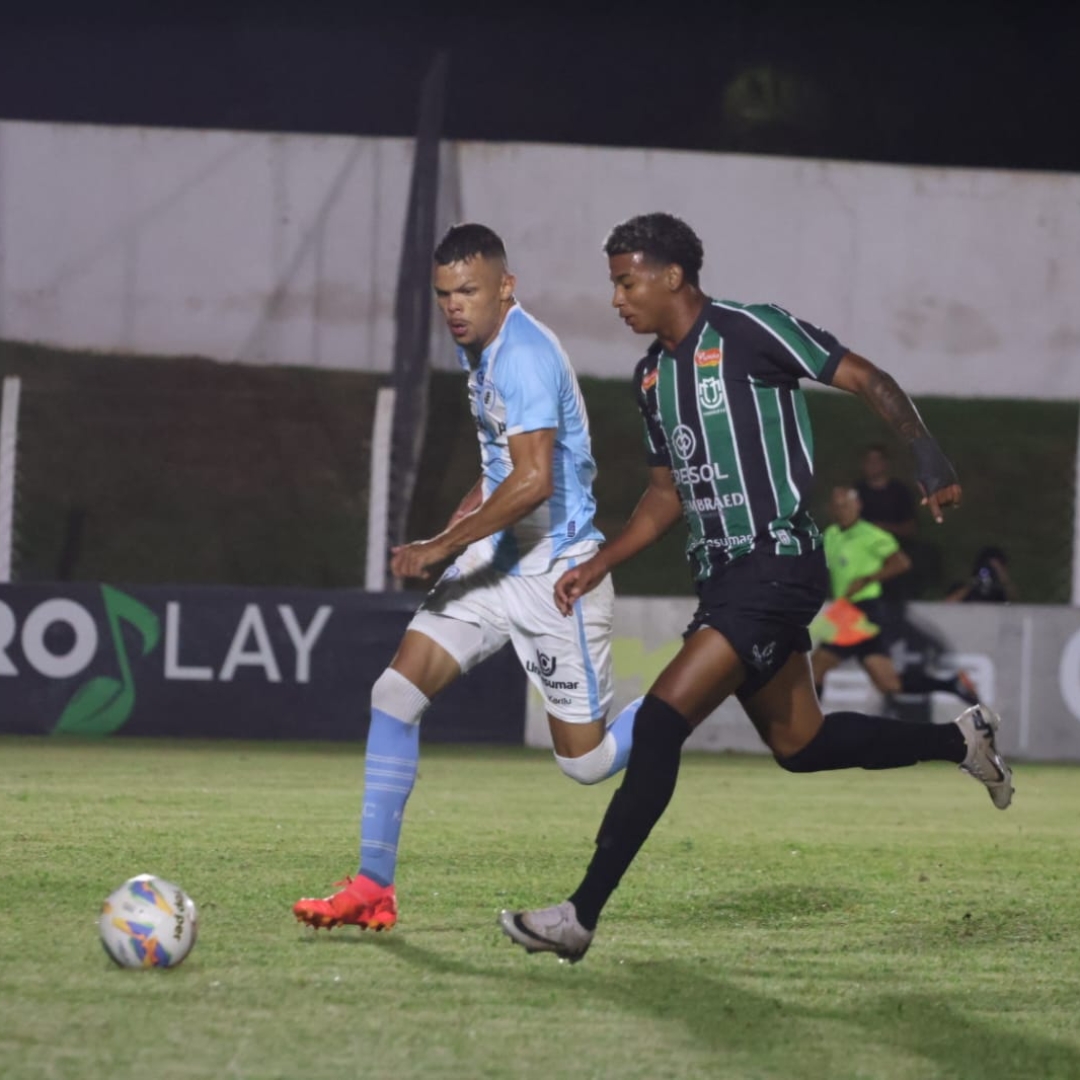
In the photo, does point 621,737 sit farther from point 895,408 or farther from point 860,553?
point 860,553

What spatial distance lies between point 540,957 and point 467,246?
200 cm

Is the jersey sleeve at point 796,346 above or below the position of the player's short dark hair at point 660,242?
below

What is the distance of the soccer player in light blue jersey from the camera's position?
5492 mm

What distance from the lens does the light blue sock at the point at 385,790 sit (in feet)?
18.2

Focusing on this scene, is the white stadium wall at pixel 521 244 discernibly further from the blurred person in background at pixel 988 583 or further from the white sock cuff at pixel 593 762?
the white sock cuff at pixel 593 762

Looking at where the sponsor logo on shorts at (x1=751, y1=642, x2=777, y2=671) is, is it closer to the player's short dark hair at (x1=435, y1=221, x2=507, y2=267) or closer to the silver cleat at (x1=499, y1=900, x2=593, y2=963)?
the silver cleat at (x1=499, y1=900, x2=593, y2=963)

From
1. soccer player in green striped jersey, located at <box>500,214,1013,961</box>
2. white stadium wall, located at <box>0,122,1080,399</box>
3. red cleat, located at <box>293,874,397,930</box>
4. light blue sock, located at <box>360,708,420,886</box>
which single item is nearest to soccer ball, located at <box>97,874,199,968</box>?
red cleat, located at <box>293,874,397,930</box>

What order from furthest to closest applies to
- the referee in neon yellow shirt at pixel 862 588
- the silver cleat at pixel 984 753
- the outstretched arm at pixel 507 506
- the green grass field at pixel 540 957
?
the referee in neon yellow shirt at pixel 862 588 < the silver cleat at pixel 984 753 < the outstretched arm at pixel 507 506 < the green grass field at pixel 540 957

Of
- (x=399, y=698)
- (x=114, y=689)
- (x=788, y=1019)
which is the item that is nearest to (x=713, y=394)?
(x=399, y=698)

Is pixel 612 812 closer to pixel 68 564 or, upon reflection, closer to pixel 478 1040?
pixel 478 1040

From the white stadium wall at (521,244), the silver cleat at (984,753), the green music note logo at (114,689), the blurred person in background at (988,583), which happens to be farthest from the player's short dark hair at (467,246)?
the white stadium wall at (521,244)

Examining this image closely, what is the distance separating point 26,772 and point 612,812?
20.2ft

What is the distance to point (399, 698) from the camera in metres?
5.65

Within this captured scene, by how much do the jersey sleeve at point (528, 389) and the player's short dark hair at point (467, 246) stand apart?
0.30 m
